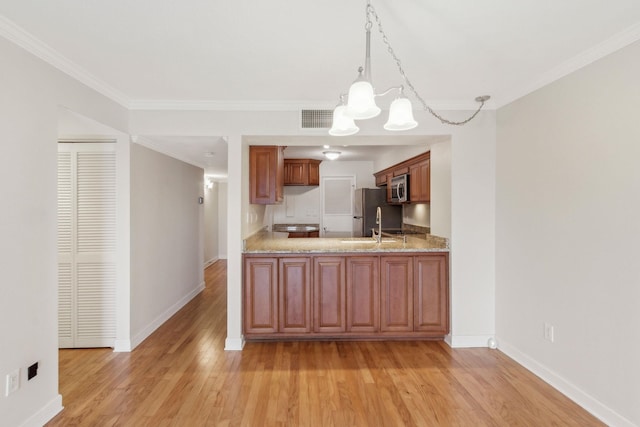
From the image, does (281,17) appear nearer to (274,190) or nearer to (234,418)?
(274,190)

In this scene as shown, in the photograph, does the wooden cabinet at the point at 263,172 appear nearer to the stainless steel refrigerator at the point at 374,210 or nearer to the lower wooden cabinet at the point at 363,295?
the lower wooden cabinet at the point at 363,295

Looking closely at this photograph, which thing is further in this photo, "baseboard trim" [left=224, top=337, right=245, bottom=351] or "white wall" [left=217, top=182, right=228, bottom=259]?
"white wall" [left=217, top=182, right=228, bottom=259]

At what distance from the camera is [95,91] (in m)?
2.61

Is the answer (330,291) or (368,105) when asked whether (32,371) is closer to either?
(330,291)

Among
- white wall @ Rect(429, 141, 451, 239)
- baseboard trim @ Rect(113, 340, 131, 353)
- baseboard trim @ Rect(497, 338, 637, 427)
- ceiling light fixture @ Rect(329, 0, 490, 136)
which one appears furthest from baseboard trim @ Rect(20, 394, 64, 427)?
baseboard trim @ Rect(497, 338, 637, 427)

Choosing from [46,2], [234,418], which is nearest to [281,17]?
[46,2]

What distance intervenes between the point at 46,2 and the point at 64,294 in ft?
8.55

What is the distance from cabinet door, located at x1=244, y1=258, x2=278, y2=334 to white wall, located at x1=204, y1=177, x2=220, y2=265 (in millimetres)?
4606

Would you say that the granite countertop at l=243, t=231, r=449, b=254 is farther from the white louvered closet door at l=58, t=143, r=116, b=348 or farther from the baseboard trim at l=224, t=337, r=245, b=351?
the white louvered closet door at l=58, t=143, r=116, b=348

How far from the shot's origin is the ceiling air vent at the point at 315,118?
312 cm

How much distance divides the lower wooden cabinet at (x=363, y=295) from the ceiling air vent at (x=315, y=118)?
1297mm

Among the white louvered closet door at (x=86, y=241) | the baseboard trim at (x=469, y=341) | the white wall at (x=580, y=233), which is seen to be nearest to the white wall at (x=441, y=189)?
the white wall at (x=580, y=233)

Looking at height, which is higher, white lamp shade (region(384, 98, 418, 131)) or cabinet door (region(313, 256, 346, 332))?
white lamp shade (region(384, 98, 418, 131))

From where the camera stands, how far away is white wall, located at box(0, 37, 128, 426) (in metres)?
1.82
